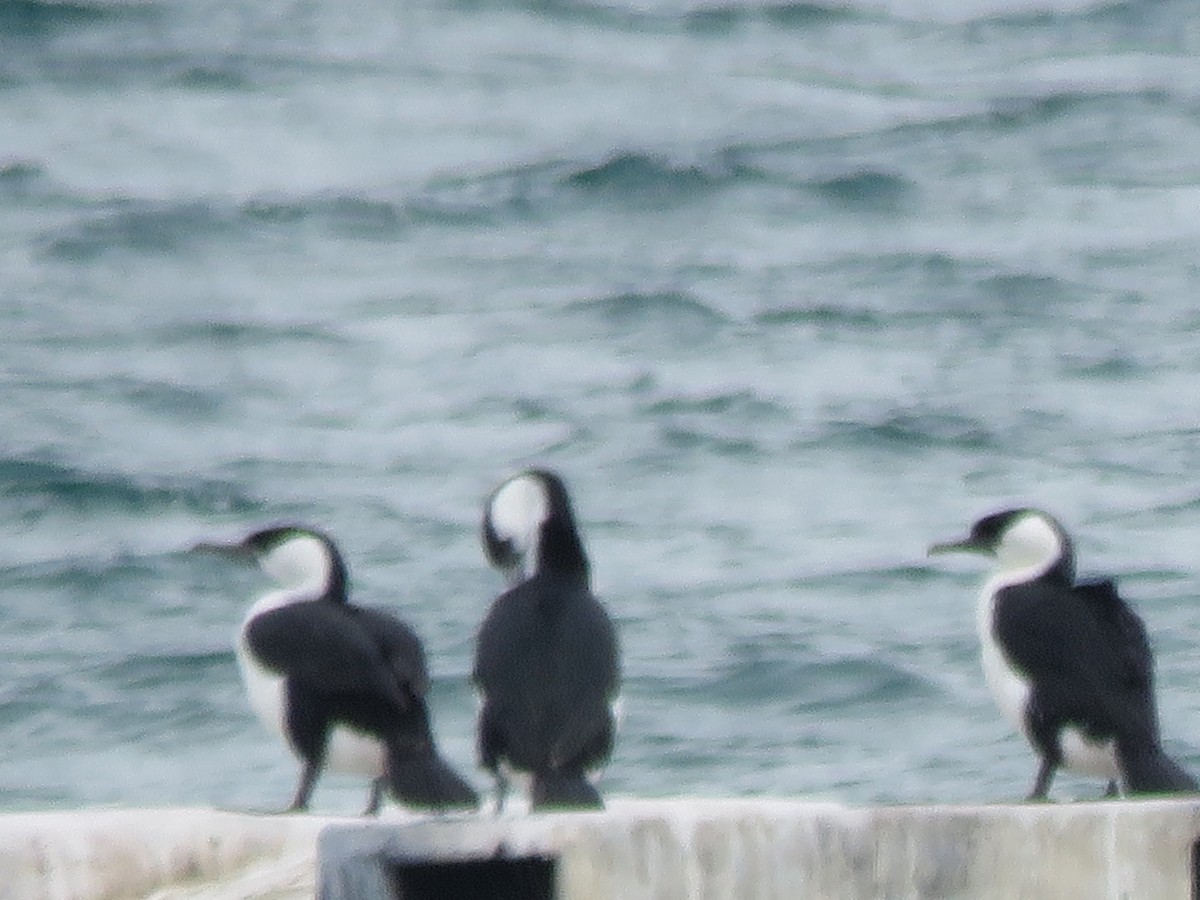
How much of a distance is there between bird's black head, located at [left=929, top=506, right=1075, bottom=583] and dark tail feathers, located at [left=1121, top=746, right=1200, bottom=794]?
75cm

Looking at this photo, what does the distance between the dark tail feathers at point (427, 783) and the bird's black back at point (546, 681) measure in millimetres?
269

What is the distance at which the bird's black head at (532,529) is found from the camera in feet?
31.6

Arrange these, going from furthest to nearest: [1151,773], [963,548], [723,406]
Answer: [723,406] → [963,548] → [1151,773]

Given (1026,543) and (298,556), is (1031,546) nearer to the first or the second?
Result: (1026,543)

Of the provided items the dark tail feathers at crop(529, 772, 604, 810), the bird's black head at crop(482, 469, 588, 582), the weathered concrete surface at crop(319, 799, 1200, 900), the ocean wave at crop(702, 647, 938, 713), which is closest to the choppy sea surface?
the ocean wave at crop(702, 647, 938, 713)

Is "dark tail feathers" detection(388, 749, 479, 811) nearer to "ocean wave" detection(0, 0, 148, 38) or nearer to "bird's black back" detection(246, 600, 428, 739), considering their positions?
"bird's black back" detection(246, 600, 428, 739)

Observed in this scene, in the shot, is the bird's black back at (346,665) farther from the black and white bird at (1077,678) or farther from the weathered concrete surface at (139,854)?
the black and white bird at (1077,678)

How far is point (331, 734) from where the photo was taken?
9.84 m

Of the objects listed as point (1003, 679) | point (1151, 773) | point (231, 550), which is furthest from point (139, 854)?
point (1151, 773)

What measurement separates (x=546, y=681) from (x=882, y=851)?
1.75 meters

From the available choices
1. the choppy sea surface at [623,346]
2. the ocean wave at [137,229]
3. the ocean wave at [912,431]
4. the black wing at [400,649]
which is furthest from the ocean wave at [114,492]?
the black wing at [400,649]

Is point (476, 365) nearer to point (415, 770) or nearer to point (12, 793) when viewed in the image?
point (12, 793)

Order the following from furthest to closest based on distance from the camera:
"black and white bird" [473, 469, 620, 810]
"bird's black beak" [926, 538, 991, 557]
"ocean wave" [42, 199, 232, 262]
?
1. "ocean wave" [42, 199, 232, 262]
2. "bird's black beak" [926, 538, 991, 557]
3. "black and white bird" [473, 469, 620, 810]

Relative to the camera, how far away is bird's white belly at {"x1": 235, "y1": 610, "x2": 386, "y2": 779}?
9.77 metres
